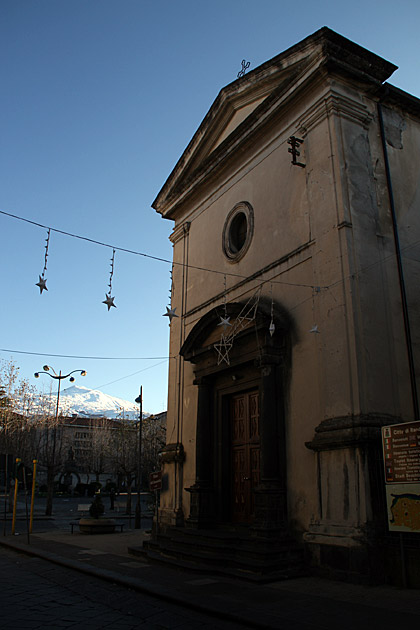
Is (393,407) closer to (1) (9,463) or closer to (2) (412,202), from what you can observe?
(2) (412,202)

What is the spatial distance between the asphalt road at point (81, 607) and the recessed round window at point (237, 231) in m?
7.72

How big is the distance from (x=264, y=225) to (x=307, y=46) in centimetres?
384

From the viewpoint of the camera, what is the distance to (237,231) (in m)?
13.6

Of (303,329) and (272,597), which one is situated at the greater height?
(303,329)

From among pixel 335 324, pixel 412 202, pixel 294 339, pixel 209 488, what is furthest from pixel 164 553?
pixel 412 202

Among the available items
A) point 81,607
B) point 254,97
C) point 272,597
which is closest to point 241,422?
point 272,597

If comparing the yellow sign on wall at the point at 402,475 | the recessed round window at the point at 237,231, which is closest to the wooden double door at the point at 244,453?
the recessed round window at the point at 237,231

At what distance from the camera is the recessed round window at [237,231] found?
1276 centimetres

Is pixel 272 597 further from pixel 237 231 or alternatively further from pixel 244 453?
pixel 237 231

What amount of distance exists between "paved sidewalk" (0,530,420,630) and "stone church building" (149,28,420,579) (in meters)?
0.52

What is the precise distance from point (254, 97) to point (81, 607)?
11871 millimetres

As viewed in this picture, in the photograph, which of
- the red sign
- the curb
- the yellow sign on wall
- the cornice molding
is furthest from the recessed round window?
the curb

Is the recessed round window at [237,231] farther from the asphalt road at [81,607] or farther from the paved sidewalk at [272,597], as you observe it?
the asphalt road at [81,607]

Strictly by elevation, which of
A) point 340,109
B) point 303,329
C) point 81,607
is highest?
point 340,109
